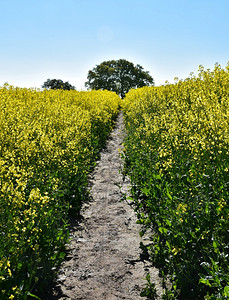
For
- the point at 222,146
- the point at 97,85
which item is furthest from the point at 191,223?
the point at 97,85

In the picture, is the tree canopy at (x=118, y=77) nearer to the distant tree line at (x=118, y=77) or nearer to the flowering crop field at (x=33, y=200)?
the distant tree line at (x=118, y=77)

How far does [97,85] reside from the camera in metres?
62.1

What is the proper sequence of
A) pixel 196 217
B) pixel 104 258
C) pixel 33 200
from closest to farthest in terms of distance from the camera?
1. pixel 196 217
2. pixel 33 200
3. pixel 104 258

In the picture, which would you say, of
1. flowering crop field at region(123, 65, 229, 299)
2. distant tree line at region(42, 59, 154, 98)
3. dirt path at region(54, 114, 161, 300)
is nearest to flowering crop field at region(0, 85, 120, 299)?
dirt path at region(54, 114, 161, 300)

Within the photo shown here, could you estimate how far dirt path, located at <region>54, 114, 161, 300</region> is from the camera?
12.4 ft

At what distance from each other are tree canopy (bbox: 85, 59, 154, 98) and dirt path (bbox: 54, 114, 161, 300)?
2244 inches

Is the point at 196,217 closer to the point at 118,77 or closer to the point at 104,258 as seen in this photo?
the point at 104,258

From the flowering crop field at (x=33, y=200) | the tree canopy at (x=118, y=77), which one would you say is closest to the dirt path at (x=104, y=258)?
the flowering crop field at (x=33, y=200)

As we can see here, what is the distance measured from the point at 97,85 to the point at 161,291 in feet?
198

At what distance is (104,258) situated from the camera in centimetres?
447

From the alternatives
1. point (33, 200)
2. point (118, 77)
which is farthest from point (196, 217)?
point (118, 77)

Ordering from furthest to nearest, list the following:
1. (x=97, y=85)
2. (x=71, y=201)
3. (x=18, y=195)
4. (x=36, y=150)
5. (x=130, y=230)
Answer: (x=97, y=85)
(x=71, y=201)
(x=130, y=230)
(x=36, y=150)
(x=18, y=195)

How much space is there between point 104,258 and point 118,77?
62.4 meters

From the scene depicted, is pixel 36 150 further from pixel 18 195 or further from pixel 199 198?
pixel 199 198
